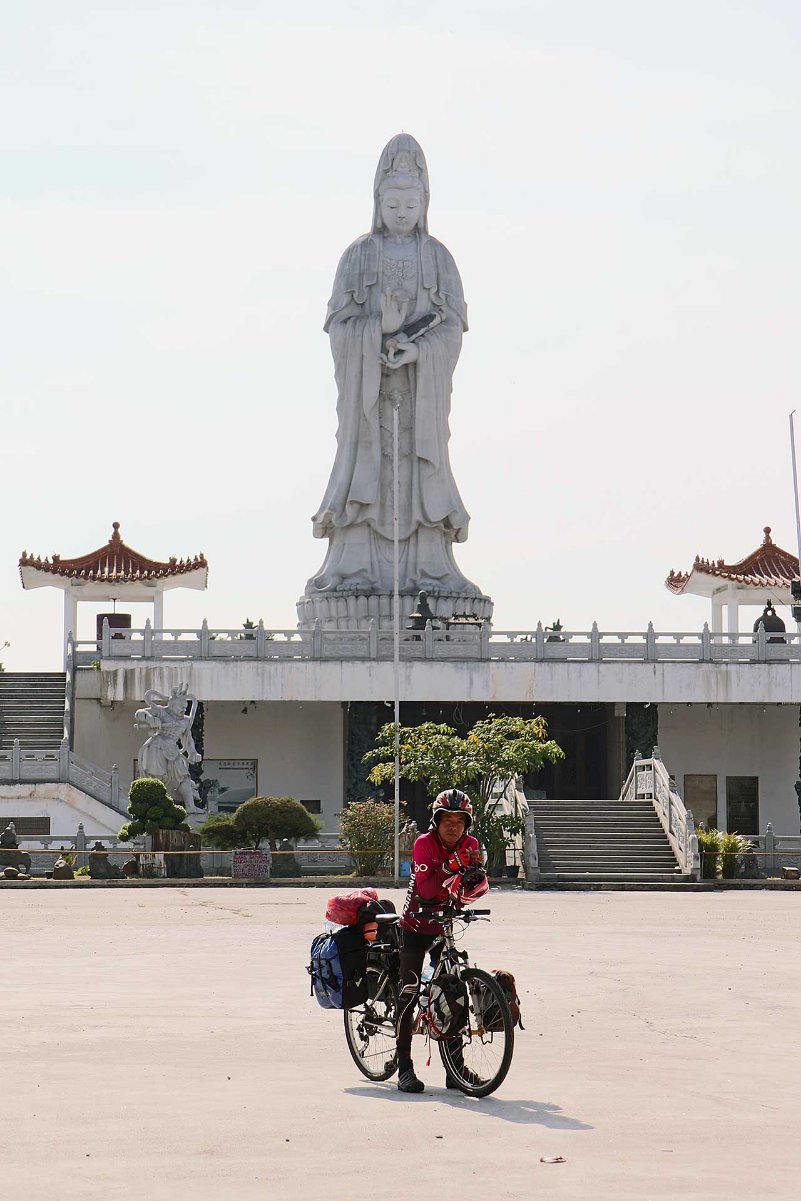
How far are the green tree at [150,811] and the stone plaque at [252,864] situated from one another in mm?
2891

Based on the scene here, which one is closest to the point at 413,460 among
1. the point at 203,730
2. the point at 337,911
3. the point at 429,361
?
the point at 429,361

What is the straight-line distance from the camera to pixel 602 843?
31766mm

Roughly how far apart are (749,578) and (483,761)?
52.7ft

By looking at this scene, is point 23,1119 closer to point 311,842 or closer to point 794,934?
point 794,934

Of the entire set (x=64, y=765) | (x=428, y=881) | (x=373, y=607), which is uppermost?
(x=373, y=607)

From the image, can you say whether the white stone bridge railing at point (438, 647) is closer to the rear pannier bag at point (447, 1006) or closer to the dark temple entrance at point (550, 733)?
the dark temple entrance at point (550, 733)

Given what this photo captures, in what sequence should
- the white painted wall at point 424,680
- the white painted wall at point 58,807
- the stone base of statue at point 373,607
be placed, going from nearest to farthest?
the white painted wall at point 58,807
the white painted wall at point 424,680
the stone base of statue at point 373,607

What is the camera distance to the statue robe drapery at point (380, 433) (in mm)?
45312

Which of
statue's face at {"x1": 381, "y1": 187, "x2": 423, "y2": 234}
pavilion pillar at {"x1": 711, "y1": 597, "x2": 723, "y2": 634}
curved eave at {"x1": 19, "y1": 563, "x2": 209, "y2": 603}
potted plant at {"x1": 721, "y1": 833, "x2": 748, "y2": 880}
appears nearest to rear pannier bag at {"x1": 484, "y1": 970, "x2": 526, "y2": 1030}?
potted plant at {"x1": 721, "y1": 833, "x2": 748, "y2": 880}

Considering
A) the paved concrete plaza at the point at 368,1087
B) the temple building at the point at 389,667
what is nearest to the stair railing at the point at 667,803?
the temple building at the point at 389,667

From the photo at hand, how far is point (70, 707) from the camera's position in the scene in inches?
1581

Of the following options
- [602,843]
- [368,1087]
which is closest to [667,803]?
[602,843]

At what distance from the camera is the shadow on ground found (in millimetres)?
7491

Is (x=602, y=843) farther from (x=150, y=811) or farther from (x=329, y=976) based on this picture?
(x=329, y=976)
